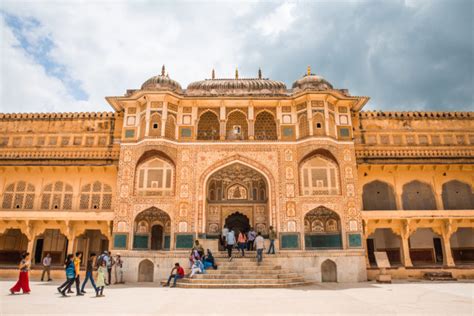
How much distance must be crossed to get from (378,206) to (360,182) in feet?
5.90

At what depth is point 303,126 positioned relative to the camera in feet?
63.9

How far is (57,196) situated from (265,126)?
1263 centimetres

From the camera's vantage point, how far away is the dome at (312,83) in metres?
20.1

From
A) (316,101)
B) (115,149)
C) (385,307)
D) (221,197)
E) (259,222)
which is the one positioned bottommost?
(385,307)

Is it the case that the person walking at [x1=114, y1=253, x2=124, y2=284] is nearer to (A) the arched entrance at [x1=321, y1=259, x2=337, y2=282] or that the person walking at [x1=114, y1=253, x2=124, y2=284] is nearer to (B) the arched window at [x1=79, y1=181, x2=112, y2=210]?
(B) the arched window at [x1=79, y1=181, x2=112, y2=210]

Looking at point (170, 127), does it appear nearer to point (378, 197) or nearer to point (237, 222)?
point (237, 222)

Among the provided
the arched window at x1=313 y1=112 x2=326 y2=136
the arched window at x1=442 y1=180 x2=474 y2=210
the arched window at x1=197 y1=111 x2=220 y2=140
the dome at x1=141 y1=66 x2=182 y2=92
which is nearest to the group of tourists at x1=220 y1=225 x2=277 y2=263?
the arched window at x1=197 y1=111 x2=220 y2=140

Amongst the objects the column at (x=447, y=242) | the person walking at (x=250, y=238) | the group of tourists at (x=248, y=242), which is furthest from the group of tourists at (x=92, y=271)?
the column at (x=447, y=242)

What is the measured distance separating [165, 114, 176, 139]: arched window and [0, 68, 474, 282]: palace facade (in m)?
0.09

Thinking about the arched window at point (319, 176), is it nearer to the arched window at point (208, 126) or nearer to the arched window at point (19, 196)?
the arched window at point (208, 126)

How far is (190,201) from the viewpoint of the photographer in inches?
724

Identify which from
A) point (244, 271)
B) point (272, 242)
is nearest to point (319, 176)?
point (272, 242)

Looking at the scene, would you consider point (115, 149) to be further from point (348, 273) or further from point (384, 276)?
point (384, 276)

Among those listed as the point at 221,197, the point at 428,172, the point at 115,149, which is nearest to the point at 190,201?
the point at 221,197
